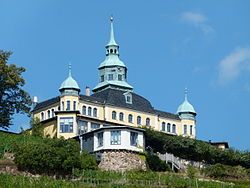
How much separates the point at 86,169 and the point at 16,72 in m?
22.1

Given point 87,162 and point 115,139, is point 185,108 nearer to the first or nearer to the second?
point 115,139

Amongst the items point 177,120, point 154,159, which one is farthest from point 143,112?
point 154,159

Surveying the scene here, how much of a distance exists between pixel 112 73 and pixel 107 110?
11322 millimetres

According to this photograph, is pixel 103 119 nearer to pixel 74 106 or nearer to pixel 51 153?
pixel 74 106

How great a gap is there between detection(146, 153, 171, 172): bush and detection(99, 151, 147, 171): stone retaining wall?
2.69ft

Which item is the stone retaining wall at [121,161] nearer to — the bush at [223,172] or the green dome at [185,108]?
the bush at [223,172]

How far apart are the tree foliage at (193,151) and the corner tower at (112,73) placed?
21.9m

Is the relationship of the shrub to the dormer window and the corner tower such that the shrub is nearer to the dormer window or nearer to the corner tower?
the dormer window

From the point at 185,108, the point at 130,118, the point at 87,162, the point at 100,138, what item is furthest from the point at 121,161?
the point at 185,108

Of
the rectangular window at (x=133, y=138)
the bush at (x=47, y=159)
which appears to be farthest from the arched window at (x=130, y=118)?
the bush at (x=47, y=159)

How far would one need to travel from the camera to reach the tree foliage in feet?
366

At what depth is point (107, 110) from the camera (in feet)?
408

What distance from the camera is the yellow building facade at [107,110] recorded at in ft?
386

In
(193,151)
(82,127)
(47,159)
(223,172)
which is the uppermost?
(82,127)
